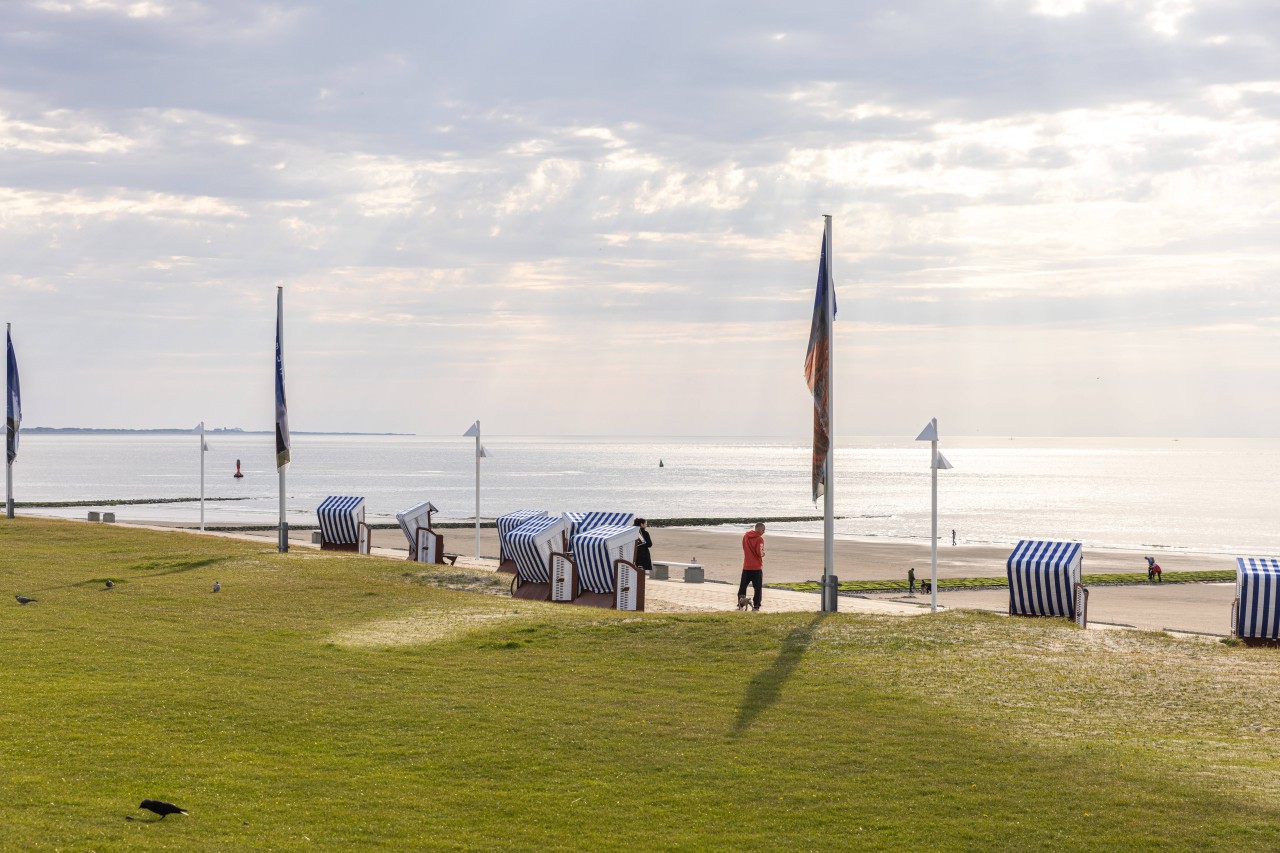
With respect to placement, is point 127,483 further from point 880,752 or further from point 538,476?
point 880,752

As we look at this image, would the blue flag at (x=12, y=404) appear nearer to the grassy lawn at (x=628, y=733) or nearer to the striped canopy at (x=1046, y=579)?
the grassy lawn at (x=628, y=733)

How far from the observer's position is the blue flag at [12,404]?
135 feet

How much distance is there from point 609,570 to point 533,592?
2.19 meters

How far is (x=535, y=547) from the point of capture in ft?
74.5

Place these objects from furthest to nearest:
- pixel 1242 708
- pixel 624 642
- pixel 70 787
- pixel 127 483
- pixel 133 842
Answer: pixel 127 483 < pixel 624 642 < pixel 1242 708 < pixel 70 787 < pixel 133 842

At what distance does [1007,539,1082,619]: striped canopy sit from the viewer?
60.9 ft

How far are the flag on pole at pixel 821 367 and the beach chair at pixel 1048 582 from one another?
3714 millimetres

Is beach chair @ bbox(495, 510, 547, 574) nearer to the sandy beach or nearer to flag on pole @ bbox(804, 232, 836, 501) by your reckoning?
the sandy beach

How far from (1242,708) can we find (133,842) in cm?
997

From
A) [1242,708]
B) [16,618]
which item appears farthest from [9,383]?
[1242,708]

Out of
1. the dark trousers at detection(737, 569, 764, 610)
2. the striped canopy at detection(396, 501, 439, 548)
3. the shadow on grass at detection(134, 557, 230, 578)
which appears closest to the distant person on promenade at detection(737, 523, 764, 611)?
the dark trousers at detection(737, 569, 764, 610)

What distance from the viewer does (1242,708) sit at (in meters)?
12.0

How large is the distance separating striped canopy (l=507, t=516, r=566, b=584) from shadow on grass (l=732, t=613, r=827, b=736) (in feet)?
24.5

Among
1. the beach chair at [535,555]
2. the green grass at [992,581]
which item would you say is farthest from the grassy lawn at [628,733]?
the green grass at [992,581]
